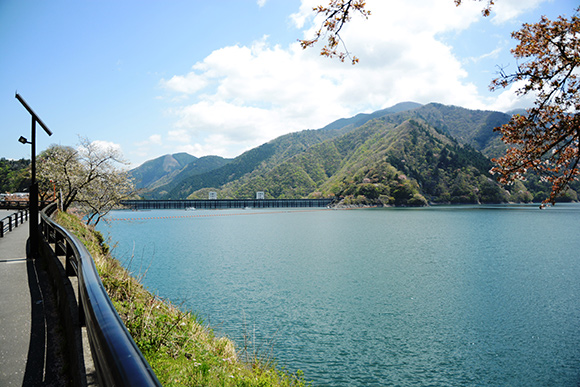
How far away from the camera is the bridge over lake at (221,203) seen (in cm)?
10925

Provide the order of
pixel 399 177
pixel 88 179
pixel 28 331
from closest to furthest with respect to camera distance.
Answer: pixel 28 331, pixel 88 179, pixel 399 177

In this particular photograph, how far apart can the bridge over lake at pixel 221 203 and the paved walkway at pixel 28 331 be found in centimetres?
10316

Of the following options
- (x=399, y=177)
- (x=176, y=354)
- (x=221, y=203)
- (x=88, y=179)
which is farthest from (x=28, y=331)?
(x=399, y=177)

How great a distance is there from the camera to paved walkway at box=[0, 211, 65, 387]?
3.99m

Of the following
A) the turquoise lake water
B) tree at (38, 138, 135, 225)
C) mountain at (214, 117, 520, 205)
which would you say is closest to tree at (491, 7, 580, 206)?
the turquoise lake water

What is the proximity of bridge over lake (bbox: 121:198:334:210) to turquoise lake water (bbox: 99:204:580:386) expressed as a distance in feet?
277

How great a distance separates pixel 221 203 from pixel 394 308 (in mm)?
113169

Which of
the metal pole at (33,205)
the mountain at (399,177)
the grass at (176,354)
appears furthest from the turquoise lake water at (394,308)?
the mountain at (399,177)

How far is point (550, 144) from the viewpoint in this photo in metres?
7.88

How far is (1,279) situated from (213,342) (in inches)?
201

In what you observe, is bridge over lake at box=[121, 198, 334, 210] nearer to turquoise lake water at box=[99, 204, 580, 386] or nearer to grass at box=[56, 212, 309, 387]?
turquoise lake water at box=[99, 204, 580, 386]

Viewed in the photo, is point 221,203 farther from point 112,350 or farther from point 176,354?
point 112,350

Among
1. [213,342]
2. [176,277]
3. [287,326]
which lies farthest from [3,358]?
[176,277]

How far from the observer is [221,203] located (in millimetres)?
124062
